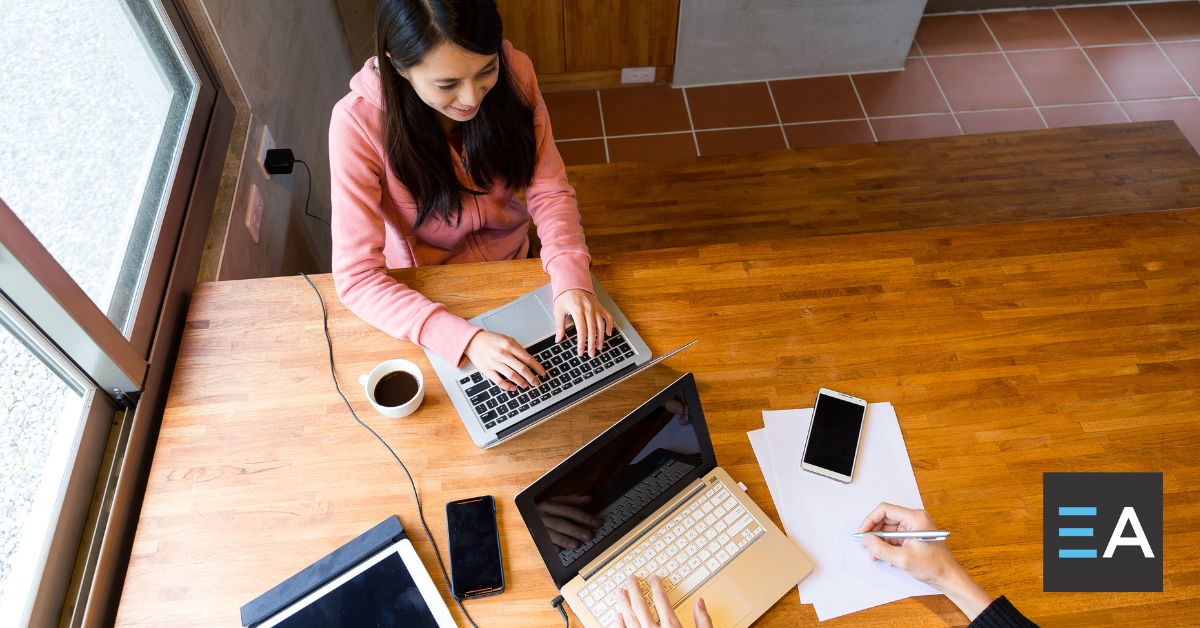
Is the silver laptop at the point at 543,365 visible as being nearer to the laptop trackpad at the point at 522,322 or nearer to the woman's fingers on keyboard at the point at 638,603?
the laptop trackpad at the point at 522,322

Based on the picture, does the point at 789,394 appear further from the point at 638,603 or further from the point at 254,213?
the point at 254,213

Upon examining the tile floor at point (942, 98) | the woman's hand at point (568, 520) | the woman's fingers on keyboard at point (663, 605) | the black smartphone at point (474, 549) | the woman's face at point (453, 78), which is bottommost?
the tile floor at point (942, 98)

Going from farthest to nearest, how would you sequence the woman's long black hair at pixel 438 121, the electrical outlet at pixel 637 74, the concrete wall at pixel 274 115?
1. the electrical outlet at pixel 637 74
2. the concrete wall at pixel 274 115
3. the woman's long black hair at pixel 438 121

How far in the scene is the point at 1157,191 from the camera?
8.29ft

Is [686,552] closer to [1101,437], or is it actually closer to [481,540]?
[481,540]

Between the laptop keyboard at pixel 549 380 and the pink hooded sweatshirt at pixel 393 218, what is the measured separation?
8cm

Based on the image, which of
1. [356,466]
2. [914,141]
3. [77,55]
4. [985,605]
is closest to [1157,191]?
[914,141]

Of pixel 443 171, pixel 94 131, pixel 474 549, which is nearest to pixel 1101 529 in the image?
pixel 474 549

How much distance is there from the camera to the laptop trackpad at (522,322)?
4.31ft

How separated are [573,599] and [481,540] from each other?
161mm

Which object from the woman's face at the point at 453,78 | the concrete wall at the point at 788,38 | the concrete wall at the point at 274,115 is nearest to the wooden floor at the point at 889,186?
the concrete wall at the point at 788,38

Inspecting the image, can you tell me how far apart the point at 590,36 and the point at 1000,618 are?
2627 millimetres

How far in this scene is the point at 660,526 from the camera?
1126 mm

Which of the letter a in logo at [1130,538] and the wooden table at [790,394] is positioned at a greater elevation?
the wooden table at [790,394]
